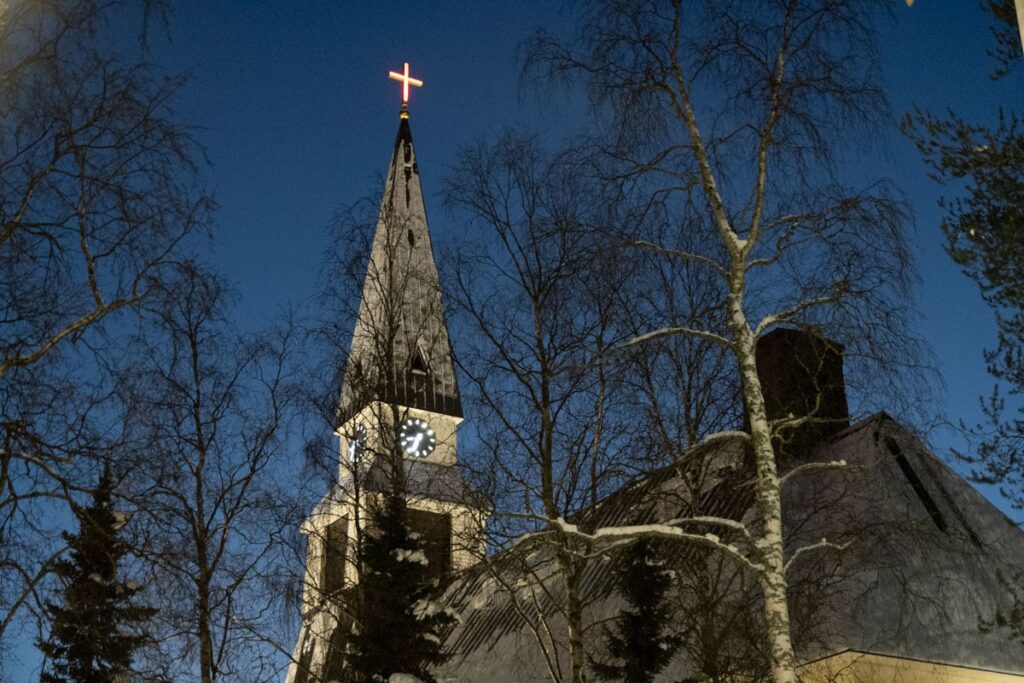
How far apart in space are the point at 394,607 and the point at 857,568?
8441 mm

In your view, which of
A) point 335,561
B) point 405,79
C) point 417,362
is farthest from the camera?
point 405,79

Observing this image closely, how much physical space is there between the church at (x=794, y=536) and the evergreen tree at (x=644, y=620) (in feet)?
1.41

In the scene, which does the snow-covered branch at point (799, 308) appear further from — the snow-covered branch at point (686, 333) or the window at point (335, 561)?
the window at point (335, 561)

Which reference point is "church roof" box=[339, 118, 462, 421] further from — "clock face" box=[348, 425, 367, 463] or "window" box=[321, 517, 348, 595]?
"window" box=[321, 517, 348, 595]

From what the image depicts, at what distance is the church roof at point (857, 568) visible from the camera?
1523cm

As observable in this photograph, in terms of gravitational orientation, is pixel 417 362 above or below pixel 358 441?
above

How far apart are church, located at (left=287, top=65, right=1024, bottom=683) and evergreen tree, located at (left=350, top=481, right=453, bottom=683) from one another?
60 centimetres

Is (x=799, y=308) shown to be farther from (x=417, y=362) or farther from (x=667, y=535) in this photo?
(x=417, y=362)

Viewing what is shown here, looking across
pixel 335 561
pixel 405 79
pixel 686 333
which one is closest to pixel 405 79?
pixel 405 79

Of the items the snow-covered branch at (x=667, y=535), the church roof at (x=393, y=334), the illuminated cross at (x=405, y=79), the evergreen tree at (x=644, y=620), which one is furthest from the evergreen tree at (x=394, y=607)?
the illuminated cross at (x=405, y=79)

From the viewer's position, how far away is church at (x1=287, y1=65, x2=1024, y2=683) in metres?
15.3

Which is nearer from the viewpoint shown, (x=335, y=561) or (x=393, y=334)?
(x=393, y=334)

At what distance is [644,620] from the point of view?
19.0m

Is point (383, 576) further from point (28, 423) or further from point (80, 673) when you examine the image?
point (28, 423)
